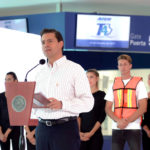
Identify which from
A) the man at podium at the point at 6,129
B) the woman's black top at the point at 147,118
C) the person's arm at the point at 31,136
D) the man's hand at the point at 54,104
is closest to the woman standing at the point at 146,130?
the woman's black top at the point at 147,118

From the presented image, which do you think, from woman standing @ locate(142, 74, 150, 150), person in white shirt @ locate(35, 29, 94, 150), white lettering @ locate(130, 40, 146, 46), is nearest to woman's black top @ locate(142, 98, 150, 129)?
woman standing @ locate(142, 74, 150, 150)

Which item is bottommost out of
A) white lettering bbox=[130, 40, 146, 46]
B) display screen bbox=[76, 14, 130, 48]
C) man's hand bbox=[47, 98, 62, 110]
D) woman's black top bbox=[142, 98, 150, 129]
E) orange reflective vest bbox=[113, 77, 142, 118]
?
woman's black top bbox=[142, 98, 150, 129]

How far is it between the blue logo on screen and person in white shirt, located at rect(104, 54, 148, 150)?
125 inches

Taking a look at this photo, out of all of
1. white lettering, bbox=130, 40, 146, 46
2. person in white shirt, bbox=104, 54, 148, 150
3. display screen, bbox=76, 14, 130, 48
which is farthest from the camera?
white lettering, bbox=130, 40, 146, 46

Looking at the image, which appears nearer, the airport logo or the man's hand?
the man's hand

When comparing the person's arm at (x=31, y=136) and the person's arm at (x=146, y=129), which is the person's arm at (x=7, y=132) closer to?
the person's arm at (x=31, y=136)

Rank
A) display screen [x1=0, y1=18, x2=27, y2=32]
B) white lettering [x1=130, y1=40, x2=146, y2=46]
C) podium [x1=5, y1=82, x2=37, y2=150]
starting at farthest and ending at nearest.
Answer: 1. white lettering [x1=130, y1=40, x2=146, y2=46]
2. display screen [x1=0, y1=18, x2=27, y2=32]
3. podium [x1=5, y1=82, x2=37, y2=150]

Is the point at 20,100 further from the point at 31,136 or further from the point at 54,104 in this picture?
the point at 31,136

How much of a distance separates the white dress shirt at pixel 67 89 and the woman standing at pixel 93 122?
203 cm

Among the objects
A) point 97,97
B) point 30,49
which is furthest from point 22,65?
point 97,97

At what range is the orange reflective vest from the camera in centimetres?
450

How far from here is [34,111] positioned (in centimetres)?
304

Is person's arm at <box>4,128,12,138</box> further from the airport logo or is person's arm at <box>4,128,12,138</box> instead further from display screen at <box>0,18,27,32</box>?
the airport logo

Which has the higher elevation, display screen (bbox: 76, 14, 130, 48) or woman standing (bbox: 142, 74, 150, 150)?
display screen (bbox: 76, 14, 130, 48)
